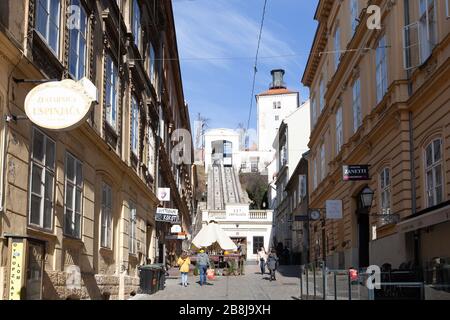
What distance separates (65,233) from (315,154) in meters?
27.7

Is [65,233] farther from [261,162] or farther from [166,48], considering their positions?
[261,162]

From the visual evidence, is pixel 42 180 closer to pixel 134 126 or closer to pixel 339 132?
pixel 134 126

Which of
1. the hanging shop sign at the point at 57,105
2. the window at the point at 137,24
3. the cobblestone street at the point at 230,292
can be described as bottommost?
the cobblestone street at the point at 230,292

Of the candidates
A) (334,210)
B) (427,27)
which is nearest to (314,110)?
(334,210)

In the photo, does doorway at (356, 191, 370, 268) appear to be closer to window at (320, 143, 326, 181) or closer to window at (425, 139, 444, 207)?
window at (425, 139, 444, 207)

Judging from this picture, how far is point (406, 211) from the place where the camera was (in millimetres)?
19406

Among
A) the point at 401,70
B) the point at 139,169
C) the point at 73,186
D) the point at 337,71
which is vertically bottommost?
the point at 73,186

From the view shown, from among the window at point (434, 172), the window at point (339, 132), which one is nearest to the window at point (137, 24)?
the window at point (339, 132)

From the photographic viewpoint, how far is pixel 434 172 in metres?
17.7

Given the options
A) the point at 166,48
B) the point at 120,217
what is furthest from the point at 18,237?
the point at 166,48

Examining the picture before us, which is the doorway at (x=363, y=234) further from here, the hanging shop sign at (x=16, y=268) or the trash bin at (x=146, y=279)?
the hanging shop sign at (x=16, y=268)

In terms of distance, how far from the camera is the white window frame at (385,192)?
846 inches

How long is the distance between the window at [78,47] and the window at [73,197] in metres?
1.91

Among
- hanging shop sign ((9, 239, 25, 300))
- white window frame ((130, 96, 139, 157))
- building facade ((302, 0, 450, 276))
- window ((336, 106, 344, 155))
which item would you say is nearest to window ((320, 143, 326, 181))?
building facade ((302, 0, 450, 276))
